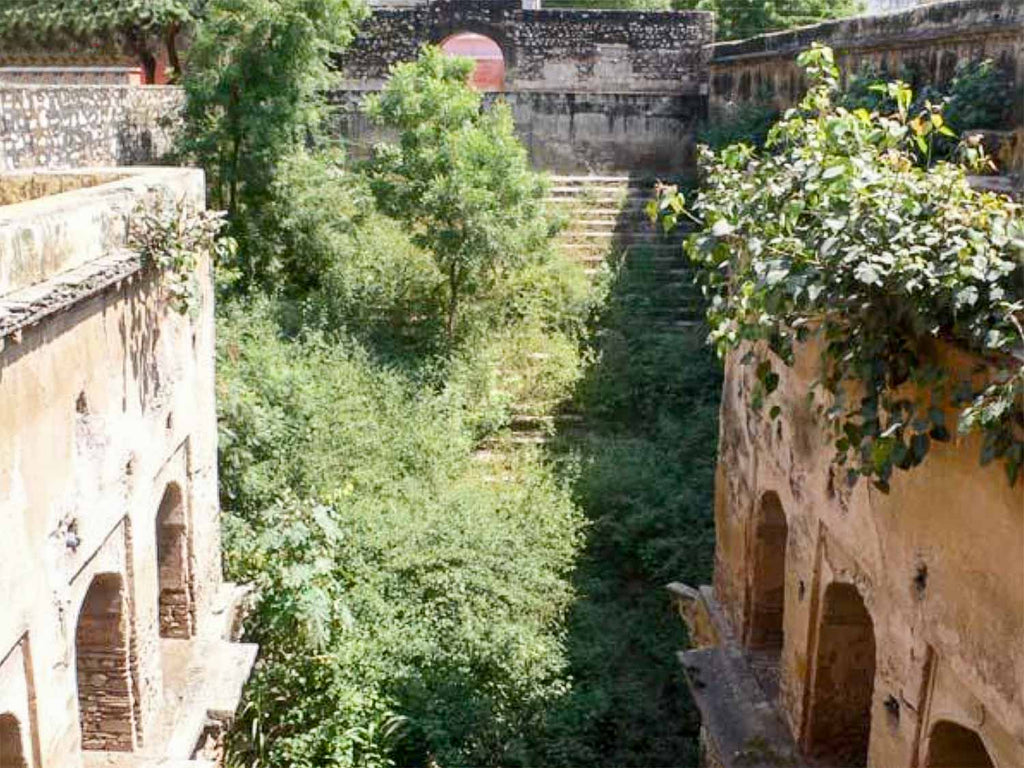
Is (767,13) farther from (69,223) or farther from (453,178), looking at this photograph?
(69,223)

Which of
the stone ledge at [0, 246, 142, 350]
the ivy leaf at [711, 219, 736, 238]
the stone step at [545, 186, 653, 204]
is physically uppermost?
the ivy leaf at [711, 219, 736, 238]

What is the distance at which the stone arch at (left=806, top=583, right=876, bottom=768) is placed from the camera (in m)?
5.66

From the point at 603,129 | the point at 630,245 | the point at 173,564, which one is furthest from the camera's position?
the point at 603,129

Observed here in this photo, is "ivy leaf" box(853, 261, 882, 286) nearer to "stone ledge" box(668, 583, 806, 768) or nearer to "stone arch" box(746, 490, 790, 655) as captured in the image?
"stone ledge" box(668, 583, 806, 768)

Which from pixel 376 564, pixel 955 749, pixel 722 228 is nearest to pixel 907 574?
pixel 955 749

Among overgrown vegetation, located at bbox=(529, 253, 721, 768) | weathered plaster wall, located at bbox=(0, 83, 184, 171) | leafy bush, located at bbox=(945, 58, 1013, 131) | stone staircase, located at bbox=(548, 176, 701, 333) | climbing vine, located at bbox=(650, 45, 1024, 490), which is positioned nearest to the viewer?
climbing vine, located at bbox=(650, 45, 1024, 490)

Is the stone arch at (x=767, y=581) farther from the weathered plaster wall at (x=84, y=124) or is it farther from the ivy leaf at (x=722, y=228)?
the weathered plaster wall at (x=84, y=124)

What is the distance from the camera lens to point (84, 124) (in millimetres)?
12055

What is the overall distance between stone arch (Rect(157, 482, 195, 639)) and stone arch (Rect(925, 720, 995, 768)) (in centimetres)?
463

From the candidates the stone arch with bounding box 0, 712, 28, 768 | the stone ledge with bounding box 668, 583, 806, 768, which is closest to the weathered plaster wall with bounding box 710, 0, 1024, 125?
the stone ledge with bounding box 668, 583, 806, 768

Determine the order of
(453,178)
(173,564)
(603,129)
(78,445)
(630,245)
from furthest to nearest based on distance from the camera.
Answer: (603,129)
(630,245)
(453,178)
(173,564)
(78,445)

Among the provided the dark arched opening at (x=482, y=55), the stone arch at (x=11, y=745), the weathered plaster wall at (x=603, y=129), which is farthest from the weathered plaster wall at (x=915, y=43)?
Result: the dark arched opening at (x=482, y=55)

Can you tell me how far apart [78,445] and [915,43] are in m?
7.99

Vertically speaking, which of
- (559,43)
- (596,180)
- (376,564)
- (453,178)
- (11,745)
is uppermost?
(559,43)
